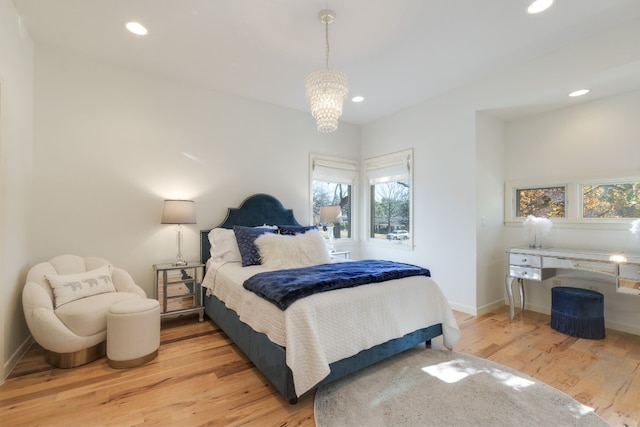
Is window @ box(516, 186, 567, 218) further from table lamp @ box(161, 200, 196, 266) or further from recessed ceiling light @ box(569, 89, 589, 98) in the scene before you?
table lamp @ box(161, 200, 196, 266)

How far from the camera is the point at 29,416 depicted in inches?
69.8

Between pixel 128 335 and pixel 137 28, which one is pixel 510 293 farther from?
pixel 137 28

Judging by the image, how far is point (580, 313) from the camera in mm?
2922

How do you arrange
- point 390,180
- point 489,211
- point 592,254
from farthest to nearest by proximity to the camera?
point 390,180
point 489,211
point 592,254

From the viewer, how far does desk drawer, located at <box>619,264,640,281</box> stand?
103 inches

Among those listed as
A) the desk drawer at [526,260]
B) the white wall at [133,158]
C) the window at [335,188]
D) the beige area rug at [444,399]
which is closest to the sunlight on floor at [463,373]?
the beige area rug at [444,399]

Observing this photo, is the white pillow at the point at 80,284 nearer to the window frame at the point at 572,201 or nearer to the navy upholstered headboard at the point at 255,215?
the navy upholstered headboard at the point at 255,215

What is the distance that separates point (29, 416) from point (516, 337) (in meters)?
3.99

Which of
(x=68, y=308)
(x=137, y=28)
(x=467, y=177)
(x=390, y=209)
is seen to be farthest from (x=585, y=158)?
(x=68, y=308)

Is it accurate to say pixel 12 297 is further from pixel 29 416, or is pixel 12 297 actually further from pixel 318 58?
pixel 318 58

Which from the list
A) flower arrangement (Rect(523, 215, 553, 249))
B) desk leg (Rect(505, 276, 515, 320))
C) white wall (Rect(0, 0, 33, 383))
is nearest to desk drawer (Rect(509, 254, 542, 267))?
desk leg (Rect(505, 276, 515, 320))

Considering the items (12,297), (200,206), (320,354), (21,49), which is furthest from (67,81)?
(320,354)

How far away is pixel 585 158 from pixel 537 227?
954mm

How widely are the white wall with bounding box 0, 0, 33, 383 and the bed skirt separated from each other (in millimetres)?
1612
